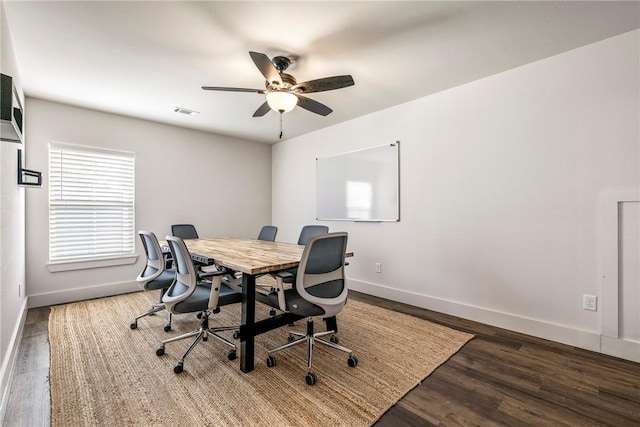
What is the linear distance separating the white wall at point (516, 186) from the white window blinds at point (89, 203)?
11.4 ft

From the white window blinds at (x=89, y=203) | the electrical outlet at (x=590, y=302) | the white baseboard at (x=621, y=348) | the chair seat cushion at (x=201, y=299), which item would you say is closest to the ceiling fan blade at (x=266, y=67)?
the chair seat cushion at (x=201, y=299)

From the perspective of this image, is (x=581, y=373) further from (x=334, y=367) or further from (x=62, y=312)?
(x=62, y=312)

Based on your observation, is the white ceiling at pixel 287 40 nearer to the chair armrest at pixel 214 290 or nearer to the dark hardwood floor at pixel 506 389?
the chair armrest at pixel 214 290

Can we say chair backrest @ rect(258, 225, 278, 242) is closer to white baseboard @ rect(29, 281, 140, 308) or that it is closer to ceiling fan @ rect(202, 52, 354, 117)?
ceiling fan @ rect(202, 52, 354, 117)

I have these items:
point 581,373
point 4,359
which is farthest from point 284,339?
point 581,373

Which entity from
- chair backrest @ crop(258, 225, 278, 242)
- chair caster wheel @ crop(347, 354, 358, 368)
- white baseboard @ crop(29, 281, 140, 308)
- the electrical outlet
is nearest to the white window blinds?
→ white baseboard @ crop(29, 281, 140, 308)

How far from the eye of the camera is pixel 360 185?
407 centimetres

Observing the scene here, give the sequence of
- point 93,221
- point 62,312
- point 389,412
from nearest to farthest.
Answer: point 389,412 < point 62,312 < point 93,221

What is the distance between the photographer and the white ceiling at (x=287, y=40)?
6.23ft

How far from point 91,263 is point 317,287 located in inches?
133

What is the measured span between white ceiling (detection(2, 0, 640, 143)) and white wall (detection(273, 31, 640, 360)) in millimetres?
252

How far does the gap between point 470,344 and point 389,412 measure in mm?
1226

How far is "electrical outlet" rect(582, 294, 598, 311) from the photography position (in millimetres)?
2332

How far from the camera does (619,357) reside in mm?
2215
